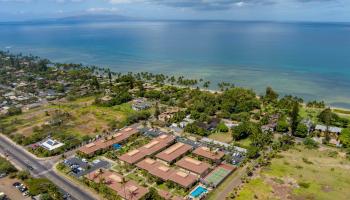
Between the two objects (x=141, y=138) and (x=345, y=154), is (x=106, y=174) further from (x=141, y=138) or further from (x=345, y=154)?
(x=345, y=154)

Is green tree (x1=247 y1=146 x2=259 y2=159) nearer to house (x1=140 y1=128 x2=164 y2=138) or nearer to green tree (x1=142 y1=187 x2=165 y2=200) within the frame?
green tree (x1=142 y1=187 x2=165 y2=200)

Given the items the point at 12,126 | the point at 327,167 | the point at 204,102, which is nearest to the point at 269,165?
the point at 327,167

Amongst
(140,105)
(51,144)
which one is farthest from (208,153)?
(140,105)

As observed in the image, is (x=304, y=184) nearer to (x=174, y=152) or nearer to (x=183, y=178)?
(x=183, y=178)

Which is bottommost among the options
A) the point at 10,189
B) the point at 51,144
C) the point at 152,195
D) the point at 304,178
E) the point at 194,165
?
the point at 10,189

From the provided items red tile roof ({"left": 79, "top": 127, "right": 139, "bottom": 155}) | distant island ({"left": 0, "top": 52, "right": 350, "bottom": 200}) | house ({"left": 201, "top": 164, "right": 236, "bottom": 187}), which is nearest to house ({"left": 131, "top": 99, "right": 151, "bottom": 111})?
distant island ({"left": 0, "top": 52, "right": 350, "bottom": 200})

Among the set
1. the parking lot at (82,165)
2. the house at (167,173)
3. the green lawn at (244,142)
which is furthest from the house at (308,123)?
the parking lot at (82,165)

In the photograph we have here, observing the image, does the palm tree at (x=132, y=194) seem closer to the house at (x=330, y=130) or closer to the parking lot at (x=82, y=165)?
the parking lot at (x=82, y=165)
